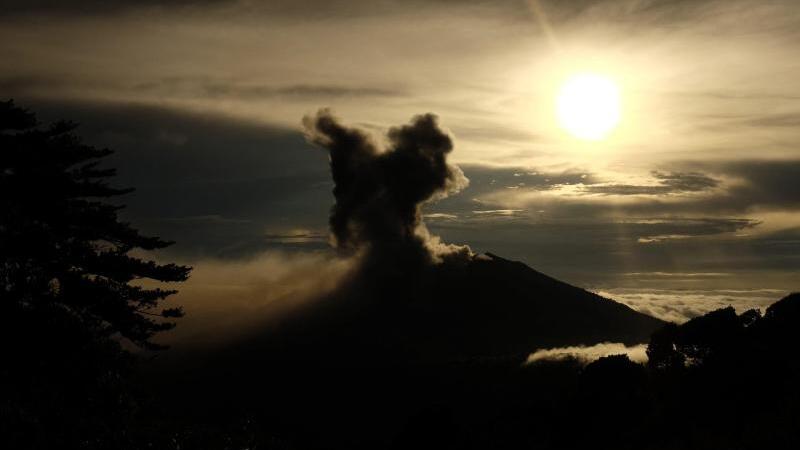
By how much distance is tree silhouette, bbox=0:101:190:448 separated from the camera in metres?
34.8

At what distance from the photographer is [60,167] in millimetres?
47250

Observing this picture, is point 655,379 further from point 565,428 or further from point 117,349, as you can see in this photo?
point 117,349

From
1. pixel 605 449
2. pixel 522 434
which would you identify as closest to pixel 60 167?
pixel 605 449

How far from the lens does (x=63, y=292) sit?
45.1m

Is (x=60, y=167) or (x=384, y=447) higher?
(x=60, y=167)

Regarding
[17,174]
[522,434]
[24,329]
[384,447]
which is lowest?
[384,447]

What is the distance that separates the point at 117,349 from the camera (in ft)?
140

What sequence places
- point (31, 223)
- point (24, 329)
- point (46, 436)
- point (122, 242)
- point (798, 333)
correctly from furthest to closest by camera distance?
1. point (798, 333)
2. point (122, 242)
3. point (31, 223)
4. point (24, 329)
5. point (46, 436)

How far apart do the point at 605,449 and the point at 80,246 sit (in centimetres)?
6096

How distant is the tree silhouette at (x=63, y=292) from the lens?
114 ft

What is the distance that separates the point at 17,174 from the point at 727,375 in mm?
70232

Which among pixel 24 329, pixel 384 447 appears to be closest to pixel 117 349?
pixel 24 329

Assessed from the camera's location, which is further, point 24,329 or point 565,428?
point 565,428

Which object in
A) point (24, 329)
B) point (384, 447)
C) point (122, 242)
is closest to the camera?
point (24, 329)
